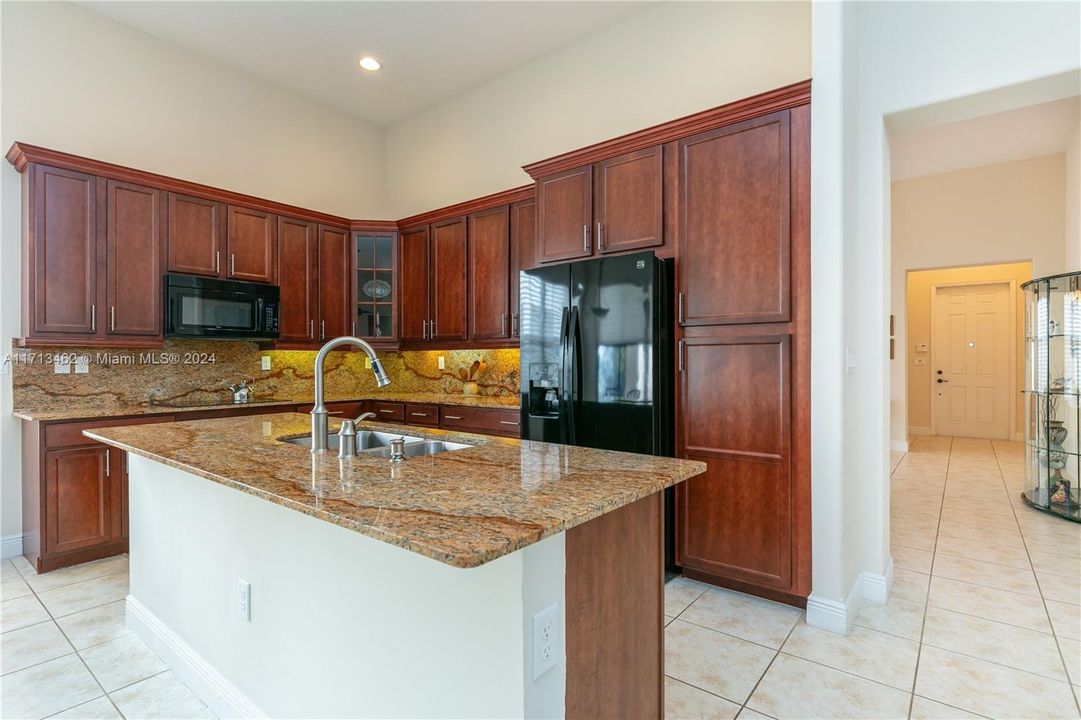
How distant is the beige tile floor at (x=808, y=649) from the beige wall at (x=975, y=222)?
3785mm

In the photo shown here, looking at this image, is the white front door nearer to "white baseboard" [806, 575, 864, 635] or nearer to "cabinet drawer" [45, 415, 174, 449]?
"white baseboard" [806, 575, 864, 635]

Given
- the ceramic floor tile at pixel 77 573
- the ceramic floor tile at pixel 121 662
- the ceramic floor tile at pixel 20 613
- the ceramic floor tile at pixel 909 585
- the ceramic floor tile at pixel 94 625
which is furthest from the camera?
the ceramic floor tile at pixel 77 573

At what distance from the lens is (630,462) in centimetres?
156

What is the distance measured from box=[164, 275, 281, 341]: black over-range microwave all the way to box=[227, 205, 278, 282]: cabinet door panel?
4.2 inches

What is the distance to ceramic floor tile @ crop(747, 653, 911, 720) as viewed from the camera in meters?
1.83

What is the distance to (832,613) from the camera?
7.84 feet

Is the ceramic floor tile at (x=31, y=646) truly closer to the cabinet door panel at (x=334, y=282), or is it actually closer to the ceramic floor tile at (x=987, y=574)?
the cabinet door panel at (x=334, y=282)

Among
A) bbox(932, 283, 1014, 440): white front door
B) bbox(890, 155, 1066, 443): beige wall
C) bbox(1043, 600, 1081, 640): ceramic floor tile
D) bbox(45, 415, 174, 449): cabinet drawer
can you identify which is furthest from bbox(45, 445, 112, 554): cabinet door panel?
bbox(932, 283, 1014, 440): white front door

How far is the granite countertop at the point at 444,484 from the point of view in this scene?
95 cm

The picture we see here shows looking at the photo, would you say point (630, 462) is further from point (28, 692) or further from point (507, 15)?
point (507, 15)

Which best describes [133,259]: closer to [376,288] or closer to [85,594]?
[376,288]

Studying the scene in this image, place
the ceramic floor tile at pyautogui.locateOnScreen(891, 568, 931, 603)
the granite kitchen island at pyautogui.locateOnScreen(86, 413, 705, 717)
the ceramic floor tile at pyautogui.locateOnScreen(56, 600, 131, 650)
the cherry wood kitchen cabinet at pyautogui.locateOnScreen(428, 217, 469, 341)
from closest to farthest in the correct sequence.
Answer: the granite kitchen island at pyautogui.locateOnScreen(86, 413, 705, 717), the ceramic floor tile at pyautogui.locateOnScreen(56, 600, 131, 650), the ceramic floor tile at pyautogui.locateOnScreen(891, 568, 931, 603), the cherry wood kitchen cabinet at pyautogui.locateOnScreen(428, 217, 469, 341)

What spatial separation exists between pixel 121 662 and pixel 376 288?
130 inches

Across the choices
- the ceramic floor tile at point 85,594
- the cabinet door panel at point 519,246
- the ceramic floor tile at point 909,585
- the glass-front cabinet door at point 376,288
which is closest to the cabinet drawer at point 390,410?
the glass-front cabinet door at point 376,288
